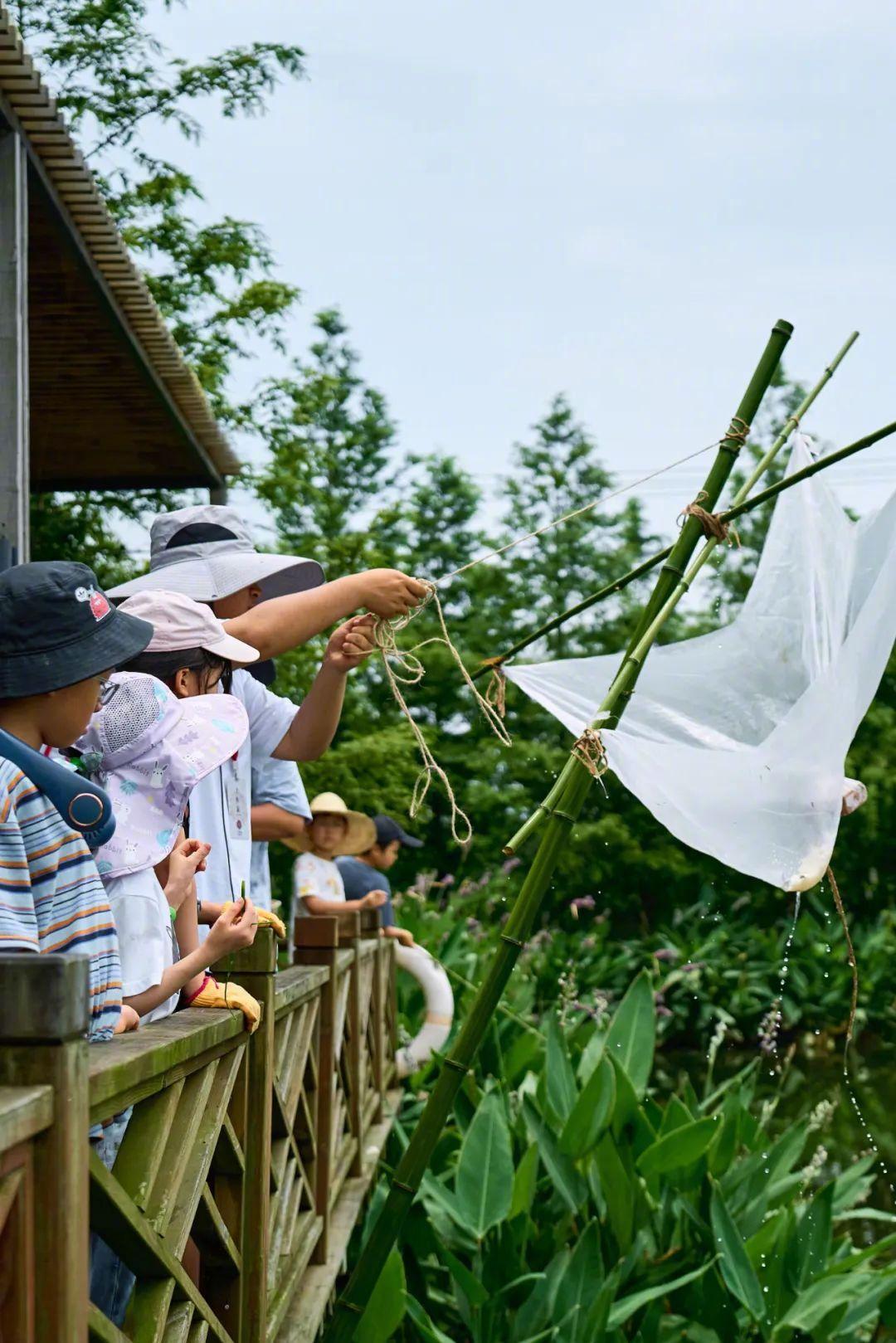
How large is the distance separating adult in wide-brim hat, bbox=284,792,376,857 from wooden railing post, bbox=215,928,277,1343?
12.6 ft

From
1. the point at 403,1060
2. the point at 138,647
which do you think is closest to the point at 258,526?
the point at 403,1060

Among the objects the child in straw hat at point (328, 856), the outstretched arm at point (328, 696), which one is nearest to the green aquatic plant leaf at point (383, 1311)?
the outstretched arm at point (328, 696)

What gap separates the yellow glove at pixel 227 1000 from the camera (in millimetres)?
2281

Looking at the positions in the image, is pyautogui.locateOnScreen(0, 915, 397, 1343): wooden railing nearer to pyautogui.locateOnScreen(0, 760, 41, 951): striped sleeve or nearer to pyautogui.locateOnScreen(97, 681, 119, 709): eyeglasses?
pyautogui.locateOnScreen(0, 760, 41, 951): striped sleeve

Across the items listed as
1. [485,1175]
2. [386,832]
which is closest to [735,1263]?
[485,1175]

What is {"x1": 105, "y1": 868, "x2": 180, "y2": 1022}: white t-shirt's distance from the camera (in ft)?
6.64

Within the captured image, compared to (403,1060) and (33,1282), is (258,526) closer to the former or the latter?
(403,1060)

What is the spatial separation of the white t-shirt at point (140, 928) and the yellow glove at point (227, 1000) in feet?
0.62

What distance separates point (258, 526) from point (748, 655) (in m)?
Result: 9.16

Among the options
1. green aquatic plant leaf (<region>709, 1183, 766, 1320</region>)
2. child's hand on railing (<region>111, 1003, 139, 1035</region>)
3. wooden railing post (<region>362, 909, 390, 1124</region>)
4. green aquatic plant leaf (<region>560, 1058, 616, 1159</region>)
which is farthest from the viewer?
wooden railing post (<region>362, 909, 390, 1124</region>)

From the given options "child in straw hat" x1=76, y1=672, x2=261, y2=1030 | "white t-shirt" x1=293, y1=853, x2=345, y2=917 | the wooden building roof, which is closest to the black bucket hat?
"child in straw hat" x1=76, y1=672, x2=261, y2=1030

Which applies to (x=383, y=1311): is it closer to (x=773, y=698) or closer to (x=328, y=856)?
(x=773, y=698)

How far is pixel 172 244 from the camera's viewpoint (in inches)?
480

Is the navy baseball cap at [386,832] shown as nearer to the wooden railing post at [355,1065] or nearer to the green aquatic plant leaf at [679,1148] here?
the wooden railing post at [355,1065]
